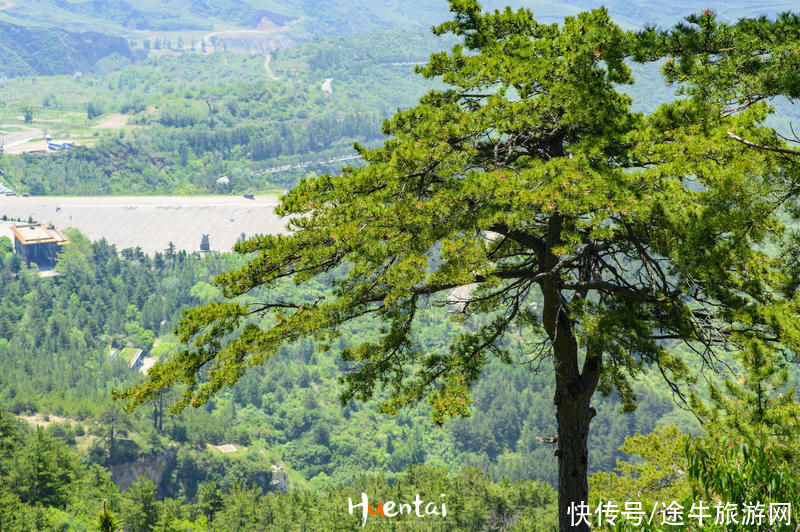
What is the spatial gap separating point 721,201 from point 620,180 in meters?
1.04

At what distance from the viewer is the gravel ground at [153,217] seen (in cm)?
13875

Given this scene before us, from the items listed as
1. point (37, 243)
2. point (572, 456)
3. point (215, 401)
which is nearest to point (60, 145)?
point (37, 243)

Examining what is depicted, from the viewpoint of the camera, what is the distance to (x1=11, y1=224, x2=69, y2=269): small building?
12519 cm

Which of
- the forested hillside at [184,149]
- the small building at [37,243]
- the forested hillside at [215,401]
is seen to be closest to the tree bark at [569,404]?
the forested hillside at [215,401]

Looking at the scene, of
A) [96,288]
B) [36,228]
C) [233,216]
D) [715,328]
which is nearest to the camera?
[715,328]

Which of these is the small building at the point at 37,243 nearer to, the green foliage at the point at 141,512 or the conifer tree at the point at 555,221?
the green foliage at the point at 141,512

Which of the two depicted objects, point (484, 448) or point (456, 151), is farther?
point (484, 448)

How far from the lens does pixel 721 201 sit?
7590mm

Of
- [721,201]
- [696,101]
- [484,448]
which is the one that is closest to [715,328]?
[721,201]

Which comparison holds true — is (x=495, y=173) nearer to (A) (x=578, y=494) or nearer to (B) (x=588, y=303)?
(B) (x=588, y=303)

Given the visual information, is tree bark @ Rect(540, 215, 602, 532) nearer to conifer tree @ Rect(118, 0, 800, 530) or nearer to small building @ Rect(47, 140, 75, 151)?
conifer tree @ Rect(118, 0, 800, 530)

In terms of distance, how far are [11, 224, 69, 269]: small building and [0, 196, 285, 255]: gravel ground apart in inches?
447

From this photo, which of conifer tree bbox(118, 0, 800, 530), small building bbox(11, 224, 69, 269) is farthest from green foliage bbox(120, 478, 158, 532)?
small building bbox(11, 224, 69, 269)

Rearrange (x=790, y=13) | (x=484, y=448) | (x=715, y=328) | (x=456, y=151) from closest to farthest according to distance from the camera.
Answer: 1. (x=790, y=13)
2. (x=715, y=328)
3. (x=456, y=151)
4. (x=484, y=448)
